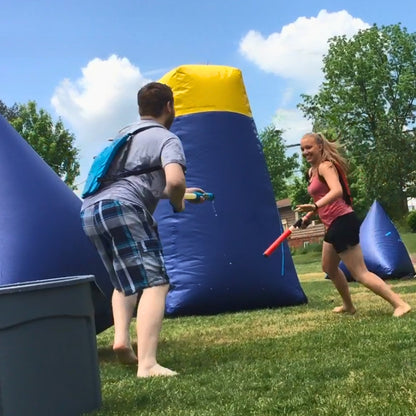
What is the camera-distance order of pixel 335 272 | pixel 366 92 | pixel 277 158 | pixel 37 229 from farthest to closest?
pixel 277 158
pixel 366 92
pixel 335 272
pixel 37 229

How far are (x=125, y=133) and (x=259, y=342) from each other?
1602mm

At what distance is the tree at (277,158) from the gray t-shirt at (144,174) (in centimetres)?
3807

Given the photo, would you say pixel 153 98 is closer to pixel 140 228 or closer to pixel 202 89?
pixel 140 228

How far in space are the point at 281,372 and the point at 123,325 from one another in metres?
0.88

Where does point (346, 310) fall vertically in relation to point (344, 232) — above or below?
below

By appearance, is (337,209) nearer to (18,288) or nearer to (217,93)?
(217,93)

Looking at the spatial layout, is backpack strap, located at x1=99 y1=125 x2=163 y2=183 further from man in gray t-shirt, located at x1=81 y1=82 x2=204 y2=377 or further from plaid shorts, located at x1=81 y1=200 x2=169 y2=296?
plaid shorts, located at x1=81 y1=200 x2=169 y2=296

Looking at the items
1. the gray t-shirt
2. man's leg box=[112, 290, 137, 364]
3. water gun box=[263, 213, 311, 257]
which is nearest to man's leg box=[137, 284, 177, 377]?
man's leg box=[112, 290, 137, 364]

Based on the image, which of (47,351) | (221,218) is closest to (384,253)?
(221,218)

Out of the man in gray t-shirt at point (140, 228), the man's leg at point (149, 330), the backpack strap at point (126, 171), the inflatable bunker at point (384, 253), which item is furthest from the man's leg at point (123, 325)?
the inflatable bunker at point (384, 253)

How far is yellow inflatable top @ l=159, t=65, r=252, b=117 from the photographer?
6.54 metres

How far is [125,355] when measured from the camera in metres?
3.40

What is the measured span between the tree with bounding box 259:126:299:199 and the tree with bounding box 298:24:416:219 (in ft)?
10.3

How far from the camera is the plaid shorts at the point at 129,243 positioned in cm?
319
